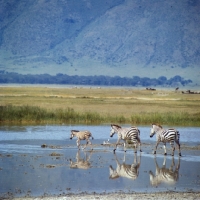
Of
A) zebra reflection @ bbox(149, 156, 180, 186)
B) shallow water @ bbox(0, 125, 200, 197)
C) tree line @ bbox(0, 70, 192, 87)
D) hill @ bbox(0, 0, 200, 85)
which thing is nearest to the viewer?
shallow water @ bbox(0, 125, 200, 197)

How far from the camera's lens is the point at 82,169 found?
13.6 metres

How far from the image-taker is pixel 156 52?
82375mm

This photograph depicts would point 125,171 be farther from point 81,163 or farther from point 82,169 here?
point 81,163

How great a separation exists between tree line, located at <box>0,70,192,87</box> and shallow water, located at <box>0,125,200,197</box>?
56.1 meters

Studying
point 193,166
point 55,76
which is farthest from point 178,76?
point 193,166

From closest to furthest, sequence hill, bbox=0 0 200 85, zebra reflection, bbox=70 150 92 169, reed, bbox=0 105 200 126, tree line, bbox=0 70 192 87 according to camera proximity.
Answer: zebra reflection, bbox=70 150 92 169, reed, bbox=0 105 200 126, tree line, bbox=0 70 192 87, hill, bbox=0 0 200 85

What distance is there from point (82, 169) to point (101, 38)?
71.2 m

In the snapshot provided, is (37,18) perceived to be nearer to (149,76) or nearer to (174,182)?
(149,76)

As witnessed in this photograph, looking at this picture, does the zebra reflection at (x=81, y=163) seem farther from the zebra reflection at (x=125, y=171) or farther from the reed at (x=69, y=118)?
the reed at (x=69, y=118)

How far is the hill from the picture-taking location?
262ft

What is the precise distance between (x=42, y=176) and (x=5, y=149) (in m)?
4.38

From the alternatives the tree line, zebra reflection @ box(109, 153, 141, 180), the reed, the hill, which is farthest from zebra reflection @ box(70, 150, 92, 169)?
the hill

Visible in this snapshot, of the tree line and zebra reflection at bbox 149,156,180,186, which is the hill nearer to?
the tree line

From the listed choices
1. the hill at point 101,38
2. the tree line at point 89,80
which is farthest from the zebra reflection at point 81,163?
the hill at point 101,38
